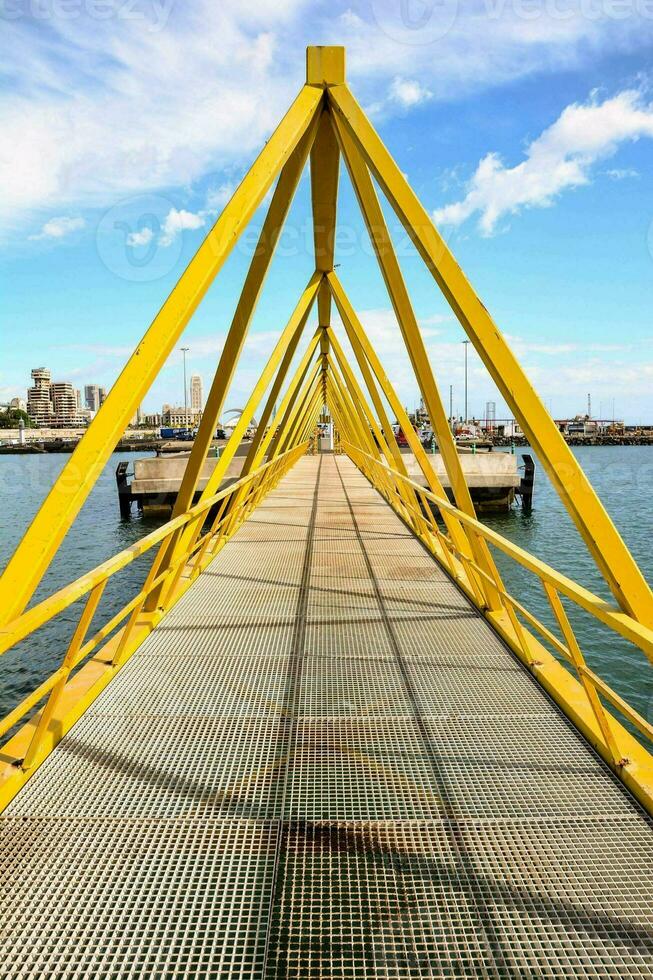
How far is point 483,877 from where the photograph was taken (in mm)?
2217

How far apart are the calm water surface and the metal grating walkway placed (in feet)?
17.5

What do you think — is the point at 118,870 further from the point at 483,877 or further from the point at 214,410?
the point at 214,410

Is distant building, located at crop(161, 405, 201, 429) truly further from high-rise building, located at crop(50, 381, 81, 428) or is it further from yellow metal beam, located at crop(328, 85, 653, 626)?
yellow metal beam, located at crop(328, 85, 653, 626)

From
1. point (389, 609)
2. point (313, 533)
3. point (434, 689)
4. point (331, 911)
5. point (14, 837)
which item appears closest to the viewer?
point (331, 911)

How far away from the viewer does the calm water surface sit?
864 centimetres

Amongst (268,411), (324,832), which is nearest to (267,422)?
(268,411)

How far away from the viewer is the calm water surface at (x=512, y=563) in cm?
864

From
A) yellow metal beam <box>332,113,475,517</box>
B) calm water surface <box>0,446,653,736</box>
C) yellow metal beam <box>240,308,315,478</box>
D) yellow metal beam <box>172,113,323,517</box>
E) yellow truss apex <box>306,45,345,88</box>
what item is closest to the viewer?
yellow metal beam <box>172,113,323,517</box>

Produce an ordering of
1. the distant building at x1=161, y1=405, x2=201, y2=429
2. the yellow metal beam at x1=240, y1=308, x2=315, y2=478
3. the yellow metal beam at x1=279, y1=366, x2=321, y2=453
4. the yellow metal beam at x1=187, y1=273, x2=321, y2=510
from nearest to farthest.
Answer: the yellow metal beam at x1=187, y1=273, x2=321, y2=510, the yellow metal beam at x1=240, y1=308, x2=315, y2=478, the yellow metal beam at x1=279, y1=366, x2=321, y2=453, the distant building at x1=161, y1=405, x2=201, y2=429

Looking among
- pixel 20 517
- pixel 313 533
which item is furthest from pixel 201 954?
pixel 20 517

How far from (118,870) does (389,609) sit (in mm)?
3489

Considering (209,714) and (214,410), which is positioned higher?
(214,410)

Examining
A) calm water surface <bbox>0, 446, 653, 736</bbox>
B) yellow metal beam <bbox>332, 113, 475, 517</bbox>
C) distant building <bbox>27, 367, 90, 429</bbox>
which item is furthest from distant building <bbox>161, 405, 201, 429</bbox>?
yellow metal beam <bbox>332, 113, 475, 517</bbox>

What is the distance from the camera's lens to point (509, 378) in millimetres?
3936
